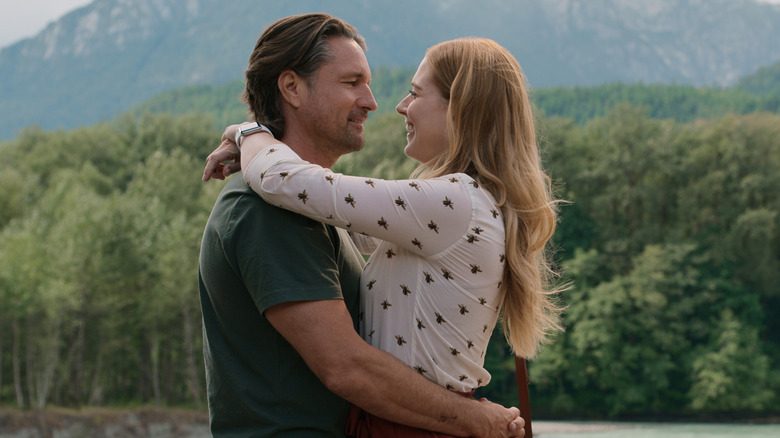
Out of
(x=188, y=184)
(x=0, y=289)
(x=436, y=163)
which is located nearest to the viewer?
(x=436, y=163)

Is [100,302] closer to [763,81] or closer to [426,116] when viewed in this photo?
[426,116]

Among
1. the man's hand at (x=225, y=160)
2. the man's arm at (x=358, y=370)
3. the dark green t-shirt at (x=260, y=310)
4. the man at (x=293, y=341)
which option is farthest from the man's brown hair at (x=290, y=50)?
the man's arm at (x=358, y=370)

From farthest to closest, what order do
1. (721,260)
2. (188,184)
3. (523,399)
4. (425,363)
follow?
(188,184), (721,260), (523,399), (425,363)

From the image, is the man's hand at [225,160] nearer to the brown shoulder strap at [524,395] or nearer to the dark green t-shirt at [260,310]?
the dark green t-shirt at [260,310]

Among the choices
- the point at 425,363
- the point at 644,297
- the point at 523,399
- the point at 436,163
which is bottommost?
the point at 644,297

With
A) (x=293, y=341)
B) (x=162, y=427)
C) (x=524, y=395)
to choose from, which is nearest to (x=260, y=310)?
(x=293, y=341)

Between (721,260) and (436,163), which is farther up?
(436,163)

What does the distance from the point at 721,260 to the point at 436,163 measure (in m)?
40.6

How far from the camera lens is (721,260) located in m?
40.1

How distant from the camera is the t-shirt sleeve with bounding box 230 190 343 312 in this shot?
2.14 meters

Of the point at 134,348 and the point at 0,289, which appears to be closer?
the point at 0,289

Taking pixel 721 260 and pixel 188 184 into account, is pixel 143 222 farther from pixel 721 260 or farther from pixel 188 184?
pixel 721 260

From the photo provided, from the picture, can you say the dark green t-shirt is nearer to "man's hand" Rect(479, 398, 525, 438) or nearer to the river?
"man's hand" Rect(479, 398, 525, 438)

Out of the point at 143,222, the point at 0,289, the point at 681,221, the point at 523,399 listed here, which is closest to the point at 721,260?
the point at 681,221
